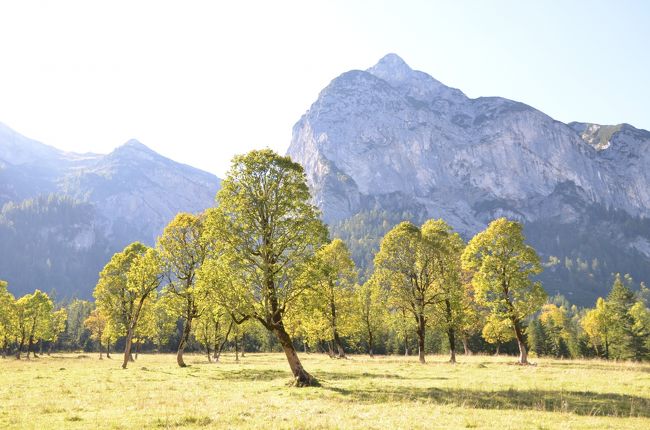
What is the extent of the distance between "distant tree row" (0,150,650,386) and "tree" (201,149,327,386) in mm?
73

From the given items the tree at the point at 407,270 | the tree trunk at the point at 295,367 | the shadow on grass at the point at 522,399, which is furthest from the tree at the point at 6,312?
the shadow on grass at the point at 522,399

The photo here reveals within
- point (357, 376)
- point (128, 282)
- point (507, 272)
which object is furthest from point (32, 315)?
point (507, 272)

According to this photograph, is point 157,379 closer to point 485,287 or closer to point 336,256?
point 336,256

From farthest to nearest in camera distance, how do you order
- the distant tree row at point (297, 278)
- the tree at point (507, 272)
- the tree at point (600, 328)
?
the tree at point (600, 328), the tree at point (507, 272), the distant tree row at point (297, 278)

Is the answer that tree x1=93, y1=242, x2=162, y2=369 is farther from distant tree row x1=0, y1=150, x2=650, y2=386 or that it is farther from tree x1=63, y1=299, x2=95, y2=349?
tree x1=63, y1=299, x2=95, y2=349

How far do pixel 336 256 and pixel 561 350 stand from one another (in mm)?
84463

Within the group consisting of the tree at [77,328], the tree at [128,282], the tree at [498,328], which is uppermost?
the tree at [128,282]

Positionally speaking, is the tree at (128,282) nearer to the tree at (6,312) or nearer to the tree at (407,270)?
the tree at (407,270)

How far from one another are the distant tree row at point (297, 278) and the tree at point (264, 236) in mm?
73

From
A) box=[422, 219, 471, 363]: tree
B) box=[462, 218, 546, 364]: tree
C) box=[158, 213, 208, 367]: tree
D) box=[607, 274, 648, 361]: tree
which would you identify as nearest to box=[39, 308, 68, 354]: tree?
box=[158, 213, 208, 367]: tree

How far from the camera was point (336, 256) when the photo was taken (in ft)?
186

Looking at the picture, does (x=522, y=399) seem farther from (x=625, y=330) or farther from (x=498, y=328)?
(x=625, y=330)

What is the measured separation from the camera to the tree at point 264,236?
27906 mm

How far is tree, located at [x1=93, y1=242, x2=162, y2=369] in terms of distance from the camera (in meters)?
44.4
